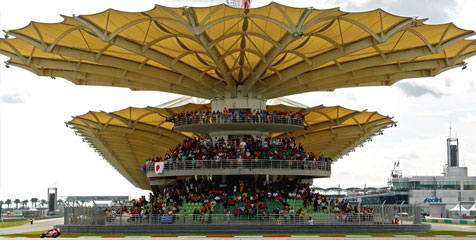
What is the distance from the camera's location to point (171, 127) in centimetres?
7519

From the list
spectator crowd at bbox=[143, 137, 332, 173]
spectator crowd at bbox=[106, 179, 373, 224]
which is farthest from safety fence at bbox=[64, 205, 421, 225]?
spectator crowd at bbox=[143, 137, 332, 173]

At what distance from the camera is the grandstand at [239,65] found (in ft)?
129

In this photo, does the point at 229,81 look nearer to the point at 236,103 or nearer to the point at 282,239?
the point at 236,103

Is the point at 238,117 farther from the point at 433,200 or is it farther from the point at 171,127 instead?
the point at 433,200

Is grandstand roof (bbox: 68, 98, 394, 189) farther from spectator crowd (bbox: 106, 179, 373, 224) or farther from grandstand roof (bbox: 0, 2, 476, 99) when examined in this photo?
spectator crowd (bbox: 106, 179, 373, 224)

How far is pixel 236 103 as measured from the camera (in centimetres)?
5481

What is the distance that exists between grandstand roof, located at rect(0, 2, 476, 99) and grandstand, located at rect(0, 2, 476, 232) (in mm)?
101

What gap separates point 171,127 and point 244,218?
37.1 metres

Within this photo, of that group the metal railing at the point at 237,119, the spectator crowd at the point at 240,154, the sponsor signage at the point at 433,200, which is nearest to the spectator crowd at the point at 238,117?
the metal railing at the point at 237,119

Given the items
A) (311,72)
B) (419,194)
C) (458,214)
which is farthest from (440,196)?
(311,72)

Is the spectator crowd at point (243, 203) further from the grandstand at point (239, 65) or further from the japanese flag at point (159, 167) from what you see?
the japanese flag at point (159, 167)

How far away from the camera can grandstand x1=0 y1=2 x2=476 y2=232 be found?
39.2m

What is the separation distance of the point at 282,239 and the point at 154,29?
60.8 feet

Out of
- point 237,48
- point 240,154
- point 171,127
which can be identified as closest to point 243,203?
point 240,154
